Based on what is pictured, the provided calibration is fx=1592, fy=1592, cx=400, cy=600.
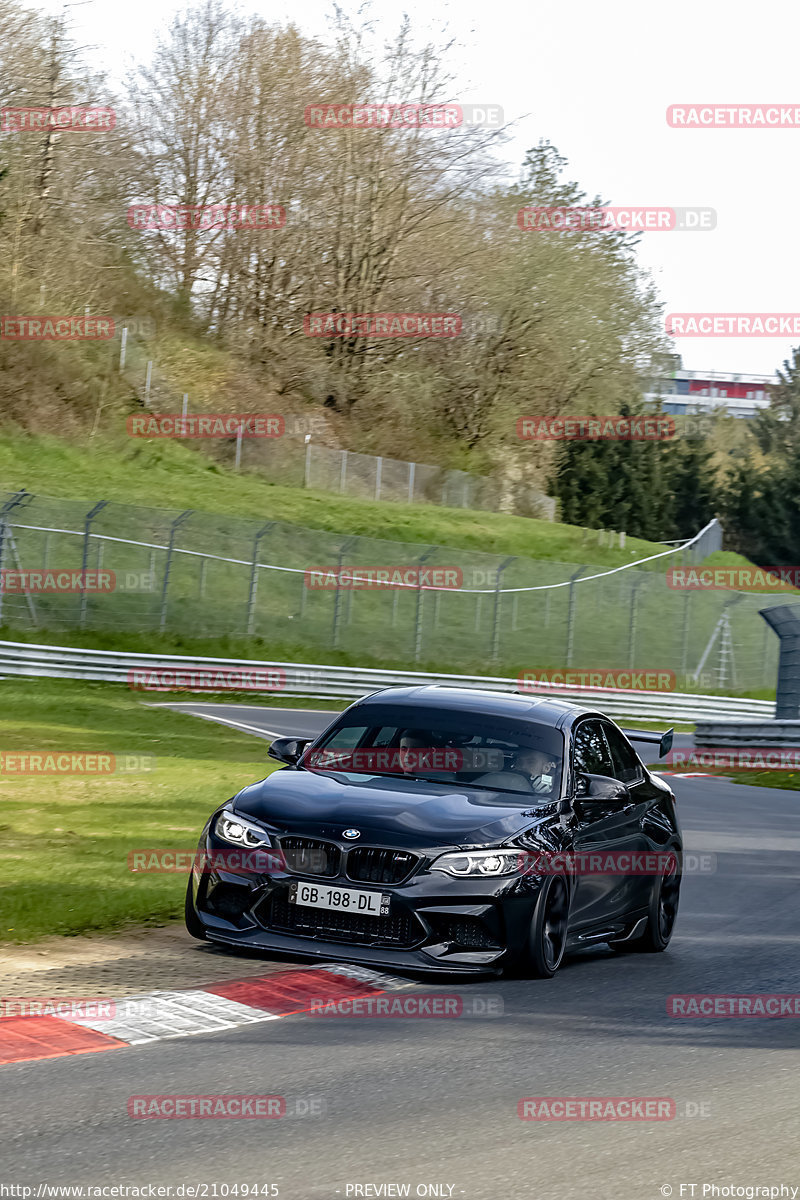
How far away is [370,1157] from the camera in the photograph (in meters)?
5.12

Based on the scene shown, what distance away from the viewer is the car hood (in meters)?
7.93

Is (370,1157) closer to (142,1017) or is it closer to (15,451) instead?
(142,1017)

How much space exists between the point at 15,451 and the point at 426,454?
20.7 meters

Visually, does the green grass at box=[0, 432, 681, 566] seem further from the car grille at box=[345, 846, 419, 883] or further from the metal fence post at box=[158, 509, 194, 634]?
the car grille at box=[345, 846, 419, 883]

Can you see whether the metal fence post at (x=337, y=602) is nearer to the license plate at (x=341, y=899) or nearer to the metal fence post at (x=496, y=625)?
the metal fence post at (x=496, y=625)

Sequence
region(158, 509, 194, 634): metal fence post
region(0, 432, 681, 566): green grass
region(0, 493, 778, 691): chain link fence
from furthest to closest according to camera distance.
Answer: region(0, 432, 681, 566): green grass → region(158, 509, 194, 634): metal fence post → region(0, 493, 778, 691): chain link fence

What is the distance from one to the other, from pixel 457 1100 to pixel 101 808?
9.51m

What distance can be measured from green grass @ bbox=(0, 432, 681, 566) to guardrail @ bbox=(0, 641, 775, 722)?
15.2 meters

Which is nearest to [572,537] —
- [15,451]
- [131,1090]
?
[15,451]

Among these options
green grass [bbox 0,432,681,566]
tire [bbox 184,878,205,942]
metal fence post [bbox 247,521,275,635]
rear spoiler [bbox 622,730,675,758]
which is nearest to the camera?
tire [bbox 184,878,205,942]

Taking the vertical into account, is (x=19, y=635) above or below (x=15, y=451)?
below

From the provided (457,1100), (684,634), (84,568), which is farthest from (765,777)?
(457,1100)

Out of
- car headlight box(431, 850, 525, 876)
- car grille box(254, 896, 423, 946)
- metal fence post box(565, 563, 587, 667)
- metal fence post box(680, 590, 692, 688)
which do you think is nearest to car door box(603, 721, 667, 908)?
car headlight box(431, 850, 525, 876)

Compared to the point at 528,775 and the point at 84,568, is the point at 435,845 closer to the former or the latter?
the point at 528,775
